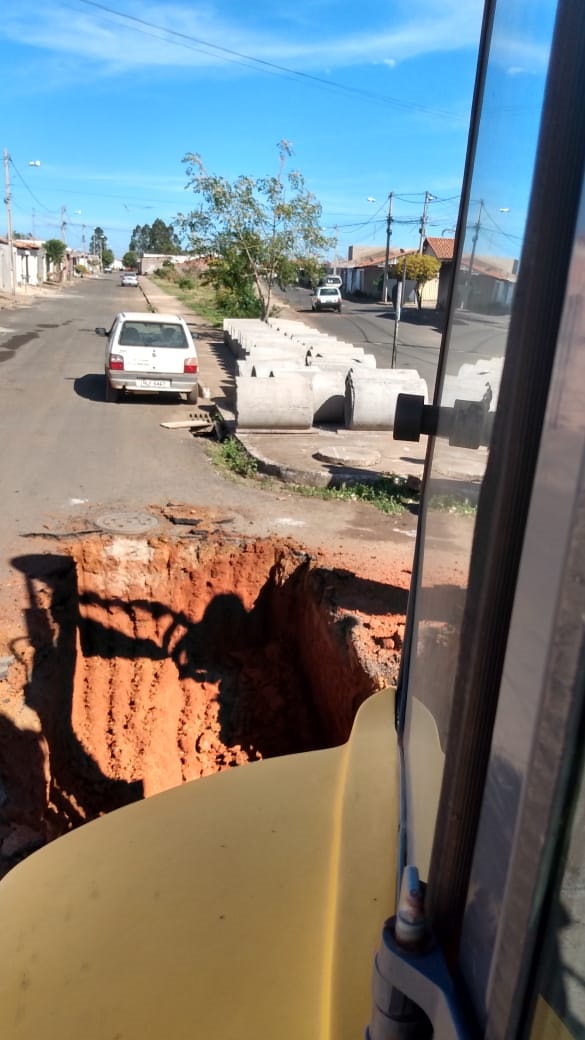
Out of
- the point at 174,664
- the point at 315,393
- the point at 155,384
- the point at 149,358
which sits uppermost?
the point at 149,358

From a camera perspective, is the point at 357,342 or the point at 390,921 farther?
the point at 357,342

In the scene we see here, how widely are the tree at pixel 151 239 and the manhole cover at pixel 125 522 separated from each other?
130m

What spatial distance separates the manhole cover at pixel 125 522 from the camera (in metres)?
8.01

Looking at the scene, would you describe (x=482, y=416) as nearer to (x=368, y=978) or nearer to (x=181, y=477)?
(x=368, y=978)

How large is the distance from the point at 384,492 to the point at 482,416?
29.1 feet

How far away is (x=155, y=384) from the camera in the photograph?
1492 cm

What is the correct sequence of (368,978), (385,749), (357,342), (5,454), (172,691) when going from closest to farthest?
1. (368,978)
2. (385,749)
3. (172,691)
4. (5,454)
5. (357,342)

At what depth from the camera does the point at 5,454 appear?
10852 millimetres

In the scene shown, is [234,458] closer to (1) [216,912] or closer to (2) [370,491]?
(2) [370,491]

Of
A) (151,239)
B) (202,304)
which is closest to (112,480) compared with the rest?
(202,304)

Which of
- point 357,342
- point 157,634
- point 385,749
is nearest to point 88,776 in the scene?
point 157,634

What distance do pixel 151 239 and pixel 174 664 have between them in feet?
527

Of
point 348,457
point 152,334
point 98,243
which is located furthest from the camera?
point 98,243

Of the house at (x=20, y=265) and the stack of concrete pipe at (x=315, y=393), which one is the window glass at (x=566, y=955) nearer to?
the stack of concrete pipe at (x=315, y=393)
